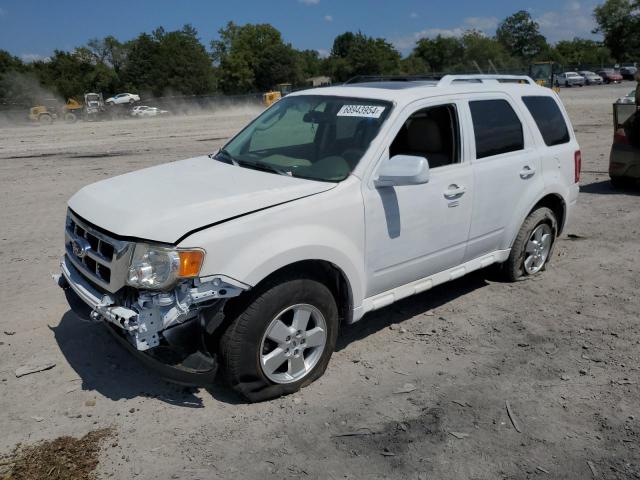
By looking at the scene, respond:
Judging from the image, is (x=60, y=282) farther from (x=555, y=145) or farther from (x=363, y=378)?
(x=555, y=145)

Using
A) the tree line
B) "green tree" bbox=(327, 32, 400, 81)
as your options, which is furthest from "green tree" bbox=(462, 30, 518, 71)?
"green tree" bbox=(327, 32, 400, 81)

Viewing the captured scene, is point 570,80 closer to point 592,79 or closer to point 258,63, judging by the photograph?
point 592,79

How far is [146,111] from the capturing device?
49.5 m

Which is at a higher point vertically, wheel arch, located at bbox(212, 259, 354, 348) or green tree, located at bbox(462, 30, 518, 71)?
green tree, located at bbox(462, 30, 518, 71)

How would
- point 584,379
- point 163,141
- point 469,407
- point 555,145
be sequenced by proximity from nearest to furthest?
point 469,407
point 584,379
point 555,145
point 163,141

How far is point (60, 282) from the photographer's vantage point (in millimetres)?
4105

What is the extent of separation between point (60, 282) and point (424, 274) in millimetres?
2654

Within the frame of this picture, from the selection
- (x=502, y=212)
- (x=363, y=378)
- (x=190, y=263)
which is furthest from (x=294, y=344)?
(x=502, y=212)

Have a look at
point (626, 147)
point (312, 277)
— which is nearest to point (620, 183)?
point (626, 147)

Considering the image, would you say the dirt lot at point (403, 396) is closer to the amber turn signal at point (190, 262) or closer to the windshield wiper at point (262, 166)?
the amber turn signal at point (190, 262)

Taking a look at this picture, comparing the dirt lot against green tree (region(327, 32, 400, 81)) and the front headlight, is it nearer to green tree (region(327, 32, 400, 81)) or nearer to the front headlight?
the front headlight

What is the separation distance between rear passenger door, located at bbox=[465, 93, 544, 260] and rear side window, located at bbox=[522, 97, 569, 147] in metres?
0.23

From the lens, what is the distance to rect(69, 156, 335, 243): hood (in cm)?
332

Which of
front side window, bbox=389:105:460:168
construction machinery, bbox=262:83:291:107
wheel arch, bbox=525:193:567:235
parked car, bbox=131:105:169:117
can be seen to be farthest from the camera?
parked car, bbox=131:105:169:117
